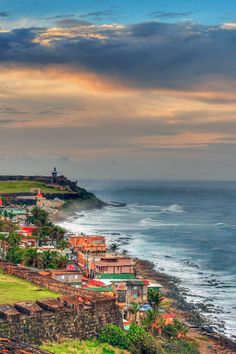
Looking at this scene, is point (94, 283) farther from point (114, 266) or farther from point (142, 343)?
point (142, 343)

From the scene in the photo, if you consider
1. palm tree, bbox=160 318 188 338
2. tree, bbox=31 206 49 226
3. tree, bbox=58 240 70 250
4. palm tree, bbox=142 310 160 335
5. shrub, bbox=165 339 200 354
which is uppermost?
tree, bbox=31 206 49 226

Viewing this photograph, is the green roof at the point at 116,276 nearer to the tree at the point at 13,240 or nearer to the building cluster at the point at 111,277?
the building cluster at the point at 111,277

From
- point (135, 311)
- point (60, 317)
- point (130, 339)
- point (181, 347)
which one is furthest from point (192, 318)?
point (60, 317)

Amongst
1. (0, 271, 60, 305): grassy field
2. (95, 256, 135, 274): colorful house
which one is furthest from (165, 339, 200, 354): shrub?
(95, 256, 135, 274): colorful house

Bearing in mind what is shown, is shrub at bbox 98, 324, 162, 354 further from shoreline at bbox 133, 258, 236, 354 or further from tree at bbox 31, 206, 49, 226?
tree at bbox 31, 206, 49, 226

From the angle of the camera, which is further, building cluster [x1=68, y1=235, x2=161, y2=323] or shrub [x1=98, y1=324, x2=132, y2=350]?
building cluster [x1=68, y1=235, x2=161, y2=323]

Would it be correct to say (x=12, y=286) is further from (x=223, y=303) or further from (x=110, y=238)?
(x=110, y=238)
